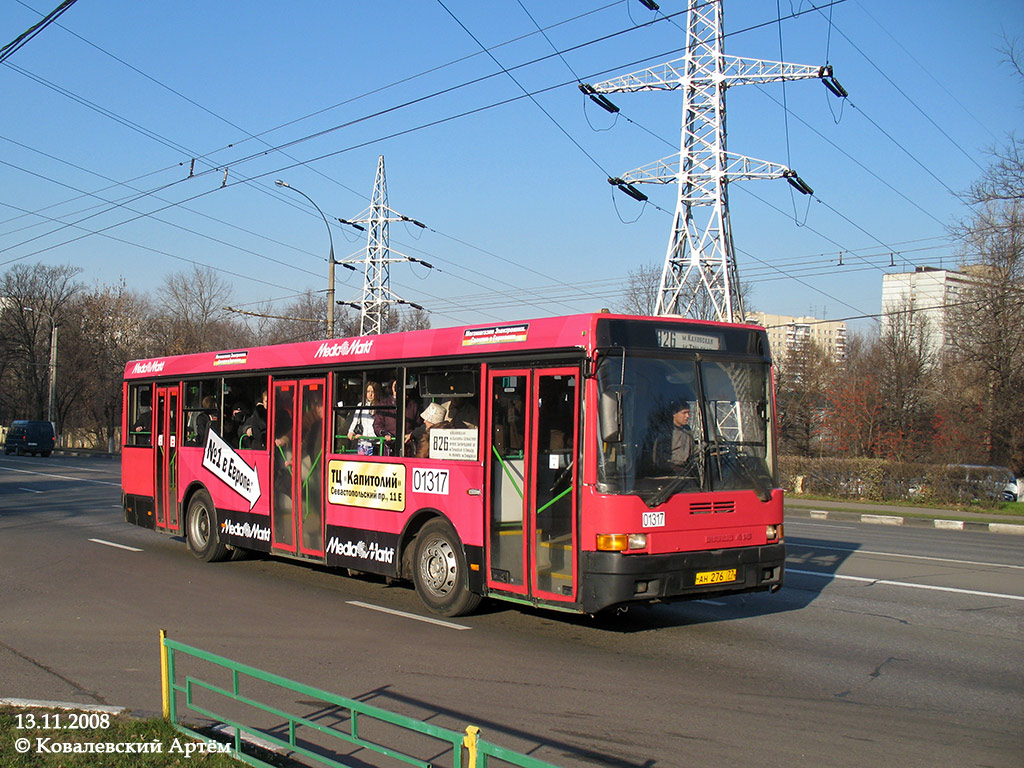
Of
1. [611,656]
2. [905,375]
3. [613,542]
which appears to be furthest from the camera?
[905,375]

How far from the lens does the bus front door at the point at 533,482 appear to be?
26.7 feet

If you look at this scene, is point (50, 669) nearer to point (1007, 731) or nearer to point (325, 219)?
point (1007, 731)

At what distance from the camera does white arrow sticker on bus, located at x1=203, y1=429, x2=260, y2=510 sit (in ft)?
41.8

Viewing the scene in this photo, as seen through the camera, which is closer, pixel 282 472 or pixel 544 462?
pixel 544 462

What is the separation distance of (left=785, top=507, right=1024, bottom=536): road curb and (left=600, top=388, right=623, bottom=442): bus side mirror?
16.7 metres

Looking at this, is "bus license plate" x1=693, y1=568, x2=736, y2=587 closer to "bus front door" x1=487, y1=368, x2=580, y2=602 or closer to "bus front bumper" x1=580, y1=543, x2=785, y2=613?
"bus front bumper" x1=580, y1=543, x2=785, y2=613

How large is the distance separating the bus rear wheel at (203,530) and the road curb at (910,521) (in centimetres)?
1596

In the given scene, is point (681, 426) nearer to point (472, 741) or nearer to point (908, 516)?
point (472, 741)

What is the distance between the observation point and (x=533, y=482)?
27.8 feet

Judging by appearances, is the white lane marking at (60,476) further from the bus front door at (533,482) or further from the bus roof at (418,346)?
the bus front door at (533,482)

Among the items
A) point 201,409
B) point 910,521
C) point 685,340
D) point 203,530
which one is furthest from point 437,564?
point 910,521

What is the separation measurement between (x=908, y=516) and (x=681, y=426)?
17235 mm

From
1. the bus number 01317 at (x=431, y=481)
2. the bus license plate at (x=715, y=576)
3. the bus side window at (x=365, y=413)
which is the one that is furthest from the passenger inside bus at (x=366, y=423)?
the bus license plate at (x=715, y=576)

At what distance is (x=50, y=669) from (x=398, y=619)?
3336 millimetres
